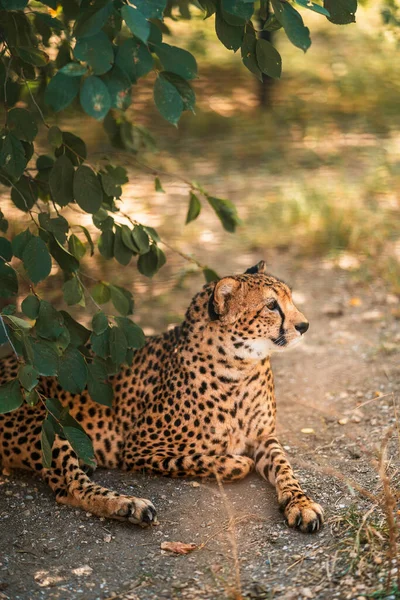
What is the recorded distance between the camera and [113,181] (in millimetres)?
3775

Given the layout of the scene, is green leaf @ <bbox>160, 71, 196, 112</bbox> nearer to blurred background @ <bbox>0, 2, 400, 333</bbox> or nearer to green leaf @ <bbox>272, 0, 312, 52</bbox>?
green leaf @ <bbox>272, 0, 312, 52</bbox>

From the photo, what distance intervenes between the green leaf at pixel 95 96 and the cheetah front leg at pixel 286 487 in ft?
5.97

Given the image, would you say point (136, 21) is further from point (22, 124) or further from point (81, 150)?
point (81, 150)

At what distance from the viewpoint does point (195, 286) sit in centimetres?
616

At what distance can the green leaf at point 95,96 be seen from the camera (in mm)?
2410

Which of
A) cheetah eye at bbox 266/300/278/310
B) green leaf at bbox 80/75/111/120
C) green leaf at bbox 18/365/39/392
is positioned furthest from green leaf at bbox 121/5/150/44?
cheetah eye at bbox 266/300/278/310

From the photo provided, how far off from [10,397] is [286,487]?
51.0 inches

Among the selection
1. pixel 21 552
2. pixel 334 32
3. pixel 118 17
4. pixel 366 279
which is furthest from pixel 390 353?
pixel 334 32

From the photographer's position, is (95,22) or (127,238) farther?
(127,238)

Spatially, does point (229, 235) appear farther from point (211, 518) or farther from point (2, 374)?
point (211, 518)

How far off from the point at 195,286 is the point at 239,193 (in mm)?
1655

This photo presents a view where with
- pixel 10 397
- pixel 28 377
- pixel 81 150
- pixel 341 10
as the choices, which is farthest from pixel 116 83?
pixel 81 150

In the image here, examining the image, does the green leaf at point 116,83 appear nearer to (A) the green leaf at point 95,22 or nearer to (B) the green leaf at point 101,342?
(A) the green leaf at point 95,22

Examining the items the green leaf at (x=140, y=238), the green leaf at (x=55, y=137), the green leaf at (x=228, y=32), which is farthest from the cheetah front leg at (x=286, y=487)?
the green leaf at (x=228, y=32)
